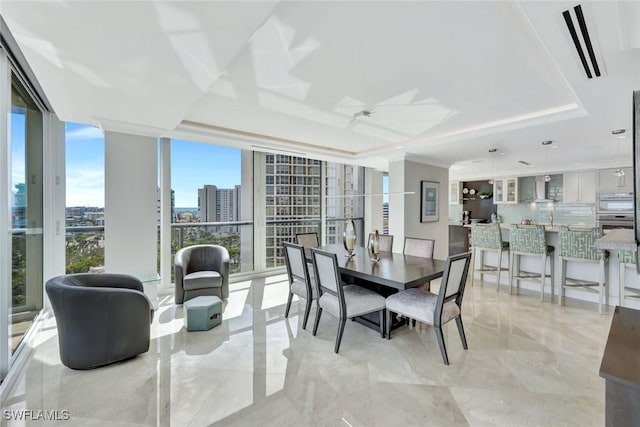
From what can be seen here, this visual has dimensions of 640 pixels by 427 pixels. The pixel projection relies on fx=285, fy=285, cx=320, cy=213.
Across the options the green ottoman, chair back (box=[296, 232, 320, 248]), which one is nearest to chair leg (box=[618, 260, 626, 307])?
chair back (box=[296, 232, 320, 248])

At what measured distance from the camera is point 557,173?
22.1ft

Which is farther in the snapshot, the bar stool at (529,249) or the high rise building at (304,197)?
the high rise building at (304,197)

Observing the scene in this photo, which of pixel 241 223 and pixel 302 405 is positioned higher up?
pixel 241 223

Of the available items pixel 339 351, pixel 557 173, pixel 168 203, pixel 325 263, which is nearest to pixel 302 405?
pixel 339 351

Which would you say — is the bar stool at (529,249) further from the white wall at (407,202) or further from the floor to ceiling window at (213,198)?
the floor to ceiling window at (213,198)

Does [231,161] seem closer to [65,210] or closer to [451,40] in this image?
[65,210]

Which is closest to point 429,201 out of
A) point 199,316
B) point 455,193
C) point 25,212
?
point 455,193

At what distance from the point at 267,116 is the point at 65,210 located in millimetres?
2743

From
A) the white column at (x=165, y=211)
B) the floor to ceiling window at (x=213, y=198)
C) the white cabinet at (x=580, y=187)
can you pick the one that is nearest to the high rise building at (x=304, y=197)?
the floor to ceiling window at (x=213, y=198)

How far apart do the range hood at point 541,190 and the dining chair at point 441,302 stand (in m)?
5.95

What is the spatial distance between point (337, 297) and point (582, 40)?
249 centimetres

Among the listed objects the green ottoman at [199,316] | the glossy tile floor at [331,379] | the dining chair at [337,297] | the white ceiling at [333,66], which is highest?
the white ceiling at [333,66]

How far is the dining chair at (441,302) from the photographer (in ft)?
8.08

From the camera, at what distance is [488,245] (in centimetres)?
480
